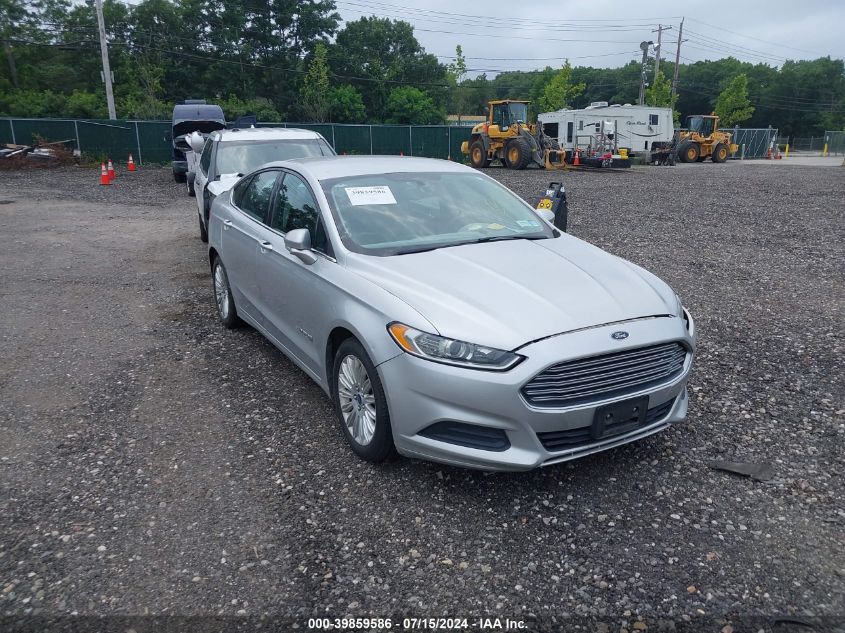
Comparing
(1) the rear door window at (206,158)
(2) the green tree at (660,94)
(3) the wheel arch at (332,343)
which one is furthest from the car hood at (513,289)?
(2) the green tree at (660,94)

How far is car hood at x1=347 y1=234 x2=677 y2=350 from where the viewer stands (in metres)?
3.18

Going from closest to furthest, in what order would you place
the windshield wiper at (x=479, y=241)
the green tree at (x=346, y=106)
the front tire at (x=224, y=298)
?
the windshield wiper at (x=479, y=241), the front tire at (x=224, y=298), the green tree at (x=346, y=106)

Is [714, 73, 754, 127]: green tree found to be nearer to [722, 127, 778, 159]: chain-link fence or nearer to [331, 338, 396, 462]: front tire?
[722, 127, 778, 159]: chain-link fence

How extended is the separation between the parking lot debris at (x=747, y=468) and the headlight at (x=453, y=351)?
151 cm

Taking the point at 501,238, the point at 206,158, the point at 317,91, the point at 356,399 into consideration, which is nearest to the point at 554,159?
the point at 206,158

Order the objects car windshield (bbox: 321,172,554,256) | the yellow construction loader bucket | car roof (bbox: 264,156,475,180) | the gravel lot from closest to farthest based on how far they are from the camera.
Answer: the gravel lot
car windshield (bbox: 321,172,554,256)
car roof (bbox: 264,156,475,180)
the yellow construction loader bucket

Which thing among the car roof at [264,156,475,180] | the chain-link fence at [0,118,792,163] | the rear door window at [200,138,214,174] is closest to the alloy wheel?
the car roof at [264,156,475,180]

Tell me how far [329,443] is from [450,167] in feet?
7.68

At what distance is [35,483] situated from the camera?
3.61 metres

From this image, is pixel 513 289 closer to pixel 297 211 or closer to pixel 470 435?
pixel 470 435

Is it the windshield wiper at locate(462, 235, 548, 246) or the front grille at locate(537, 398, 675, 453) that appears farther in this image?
the windshield wiper at locate(462, 235, 548, 246)

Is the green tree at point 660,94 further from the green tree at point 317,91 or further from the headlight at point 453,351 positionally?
the headlight at point 453,351

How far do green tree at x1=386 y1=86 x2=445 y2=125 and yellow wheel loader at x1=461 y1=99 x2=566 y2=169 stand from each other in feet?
131

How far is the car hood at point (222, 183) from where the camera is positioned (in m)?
8.22
